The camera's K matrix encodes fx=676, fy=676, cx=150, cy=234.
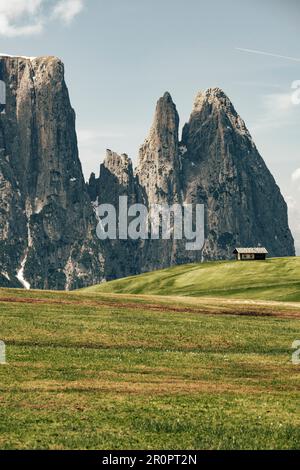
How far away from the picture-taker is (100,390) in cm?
3334

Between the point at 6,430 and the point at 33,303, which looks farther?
the point at 33,303

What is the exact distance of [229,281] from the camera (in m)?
154

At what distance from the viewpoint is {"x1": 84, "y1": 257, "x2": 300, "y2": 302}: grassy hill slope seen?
132625mm

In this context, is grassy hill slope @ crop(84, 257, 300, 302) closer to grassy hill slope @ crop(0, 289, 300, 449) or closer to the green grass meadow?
grassy hill slope @ crop(0, 289, 300, 449)

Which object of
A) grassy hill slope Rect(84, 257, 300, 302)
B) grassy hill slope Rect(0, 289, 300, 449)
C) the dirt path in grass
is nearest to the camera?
grassy hill slope Rect(0, 289, 300, 449)

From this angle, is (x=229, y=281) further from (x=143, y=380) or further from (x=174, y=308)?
(x=143, y=380)

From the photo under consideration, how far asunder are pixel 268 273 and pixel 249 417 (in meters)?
128

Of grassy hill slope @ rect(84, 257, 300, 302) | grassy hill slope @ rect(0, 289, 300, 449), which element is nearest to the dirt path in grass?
grassy hill slope @ rect(0, 289, 300, 449)

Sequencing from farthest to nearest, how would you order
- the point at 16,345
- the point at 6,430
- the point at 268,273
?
the point at 268,273 → the point at 16,345 → the point at 6,430

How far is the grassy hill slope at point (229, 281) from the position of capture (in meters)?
133

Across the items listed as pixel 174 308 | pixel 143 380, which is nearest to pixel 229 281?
pixel 174 308

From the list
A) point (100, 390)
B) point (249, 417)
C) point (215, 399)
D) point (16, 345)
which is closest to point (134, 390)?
point (100, 390)
